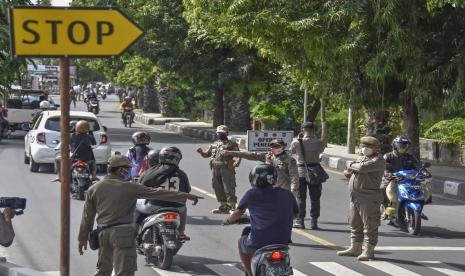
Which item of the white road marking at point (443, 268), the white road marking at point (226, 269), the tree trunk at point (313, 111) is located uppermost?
the tree trunk at point (313, 111)

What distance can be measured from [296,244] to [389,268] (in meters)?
1.81

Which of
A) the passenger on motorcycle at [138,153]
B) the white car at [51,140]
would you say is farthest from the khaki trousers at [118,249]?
the white car at [51,140]

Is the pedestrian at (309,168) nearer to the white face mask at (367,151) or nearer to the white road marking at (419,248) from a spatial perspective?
the white road marking at (419,248)

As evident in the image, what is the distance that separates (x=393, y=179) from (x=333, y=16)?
6.40 meters

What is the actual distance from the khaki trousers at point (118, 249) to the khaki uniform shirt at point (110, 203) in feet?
0.29

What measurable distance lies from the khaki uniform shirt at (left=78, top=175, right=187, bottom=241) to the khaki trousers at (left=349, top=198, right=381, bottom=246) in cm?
399

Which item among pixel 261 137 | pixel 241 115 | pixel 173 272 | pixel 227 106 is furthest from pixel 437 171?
pixel 227 106

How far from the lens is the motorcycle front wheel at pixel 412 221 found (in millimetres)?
13672

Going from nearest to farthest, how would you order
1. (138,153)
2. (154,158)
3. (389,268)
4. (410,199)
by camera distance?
(389,268) < (154,158) < (410,199) < (138,153)

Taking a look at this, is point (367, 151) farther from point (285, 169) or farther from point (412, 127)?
point (412, 127)

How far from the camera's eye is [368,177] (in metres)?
11.6

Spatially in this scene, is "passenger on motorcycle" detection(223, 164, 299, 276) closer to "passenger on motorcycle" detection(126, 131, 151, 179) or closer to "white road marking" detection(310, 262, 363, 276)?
"white road marking" detection(310, 262, 363, 276)

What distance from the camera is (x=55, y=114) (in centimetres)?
2206

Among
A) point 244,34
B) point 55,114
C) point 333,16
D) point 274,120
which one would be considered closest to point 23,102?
point 274,120
